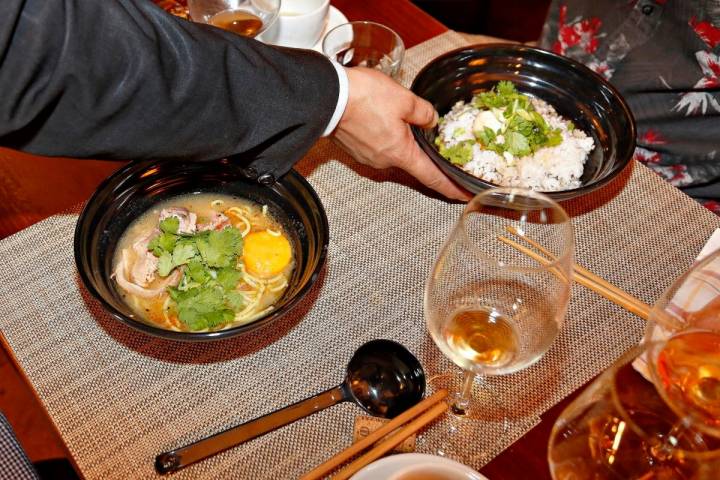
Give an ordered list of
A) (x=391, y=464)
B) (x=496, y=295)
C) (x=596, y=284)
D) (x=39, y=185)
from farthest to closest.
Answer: (x=39, y=185) < (x=596, y=284) < (x=496, y=295) < (x=391, y=464)

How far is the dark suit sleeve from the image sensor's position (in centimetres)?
102

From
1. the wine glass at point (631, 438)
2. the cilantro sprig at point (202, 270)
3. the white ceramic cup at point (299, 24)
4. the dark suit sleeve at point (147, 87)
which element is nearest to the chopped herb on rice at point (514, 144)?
the dark suit sleeve at point (147, 87)

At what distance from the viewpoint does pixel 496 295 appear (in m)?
1.01

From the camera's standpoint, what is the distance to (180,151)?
1.21 m

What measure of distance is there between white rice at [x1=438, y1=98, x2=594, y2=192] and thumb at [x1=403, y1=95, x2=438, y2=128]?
0.27 feet

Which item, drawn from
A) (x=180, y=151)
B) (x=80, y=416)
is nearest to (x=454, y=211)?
(x=180, y=151)

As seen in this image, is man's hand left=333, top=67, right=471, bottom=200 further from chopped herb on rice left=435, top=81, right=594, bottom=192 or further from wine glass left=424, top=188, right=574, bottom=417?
wine glass left=424, top=188, right=574, bottom=417

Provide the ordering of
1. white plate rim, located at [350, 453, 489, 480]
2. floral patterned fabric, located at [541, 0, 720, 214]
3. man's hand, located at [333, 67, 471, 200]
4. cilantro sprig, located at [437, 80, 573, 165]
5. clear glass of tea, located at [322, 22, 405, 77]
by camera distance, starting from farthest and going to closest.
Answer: floral patterned fabric, located at [541, 0, 720, 214] → clear glass of tea, located at [322, 22, 405, 77] → cilantro sprig, located at [437, 80, 573, 165] → man's hand, located at [333, 67, 471, 200] → white plate rim, located at [350, 453, 489, 480]

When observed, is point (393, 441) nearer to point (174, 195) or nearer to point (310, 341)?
point (310, 341)

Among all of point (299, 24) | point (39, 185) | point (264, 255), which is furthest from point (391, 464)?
point (299, 24)

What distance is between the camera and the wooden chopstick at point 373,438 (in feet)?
3.31

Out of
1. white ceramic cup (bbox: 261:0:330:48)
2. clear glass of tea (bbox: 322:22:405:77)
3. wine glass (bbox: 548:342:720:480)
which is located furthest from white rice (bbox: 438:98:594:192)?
wine glass (bbox: 548:342:720:480)

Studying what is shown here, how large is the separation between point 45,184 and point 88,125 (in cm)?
A: 43

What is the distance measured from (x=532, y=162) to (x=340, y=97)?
450 millimetres
